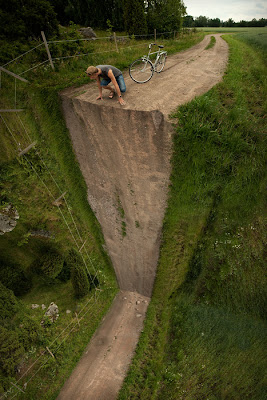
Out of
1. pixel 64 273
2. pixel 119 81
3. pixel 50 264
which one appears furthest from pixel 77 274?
pixel 119 81

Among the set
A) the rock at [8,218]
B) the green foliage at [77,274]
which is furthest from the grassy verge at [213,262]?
the rock at [8,218]

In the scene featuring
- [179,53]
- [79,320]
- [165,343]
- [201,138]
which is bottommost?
[165,343]

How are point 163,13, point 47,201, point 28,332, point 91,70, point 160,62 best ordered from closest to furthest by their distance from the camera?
1. point 91,70
2. point 28,332
3. point 47,201
4. point 160,62
5. point 163,13

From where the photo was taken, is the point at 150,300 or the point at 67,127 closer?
the point at 67,127

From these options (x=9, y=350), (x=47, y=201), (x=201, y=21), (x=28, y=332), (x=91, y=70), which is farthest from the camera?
(x=201, y=21)

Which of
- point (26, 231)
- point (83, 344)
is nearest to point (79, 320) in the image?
point (83, 344)

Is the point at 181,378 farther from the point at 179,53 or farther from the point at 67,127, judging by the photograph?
the point at 179,53

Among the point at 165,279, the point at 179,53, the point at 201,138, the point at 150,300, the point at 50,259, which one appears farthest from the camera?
the point at 179,53

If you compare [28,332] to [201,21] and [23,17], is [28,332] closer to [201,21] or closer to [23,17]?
[23,17]
